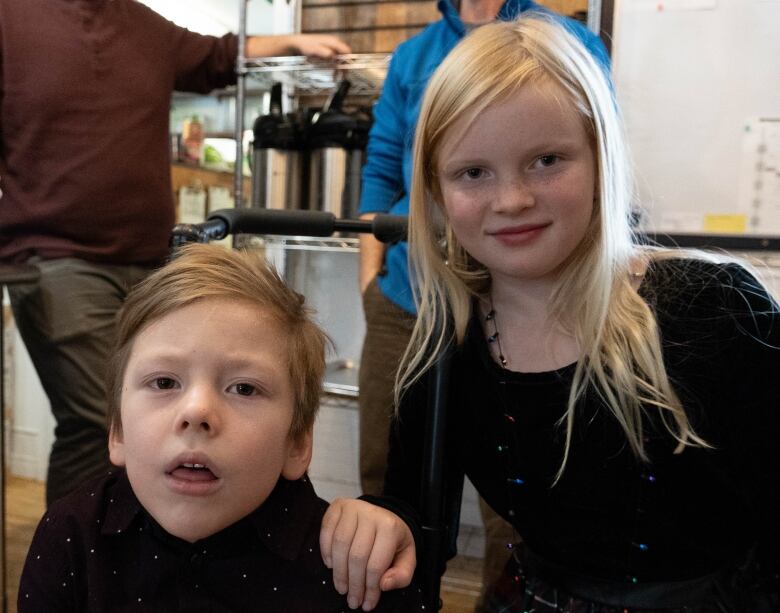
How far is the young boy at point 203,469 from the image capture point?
0.80m

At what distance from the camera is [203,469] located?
2.59 ft

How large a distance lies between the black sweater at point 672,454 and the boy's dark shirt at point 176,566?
0.13m

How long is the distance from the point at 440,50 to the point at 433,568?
1152 mm

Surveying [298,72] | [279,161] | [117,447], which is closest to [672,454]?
[117,447]

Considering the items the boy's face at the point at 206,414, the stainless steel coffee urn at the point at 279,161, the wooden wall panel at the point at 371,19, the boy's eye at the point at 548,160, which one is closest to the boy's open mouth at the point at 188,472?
the boy's face at the point at 206,414

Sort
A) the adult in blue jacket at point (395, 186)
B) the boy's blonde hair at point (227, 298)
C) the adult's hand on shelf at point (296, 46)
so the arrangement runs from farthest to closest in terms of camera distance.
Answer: the adult's hand on shelf at point (296, 46) → the adult in blue jacket at point (395, 186) → the boy's blonde hair at point (227, 298)

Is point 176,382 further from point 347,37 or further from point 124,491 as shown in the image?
point 347,37

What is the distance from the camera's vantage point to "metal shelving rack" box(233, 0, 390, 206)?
90.4 inches

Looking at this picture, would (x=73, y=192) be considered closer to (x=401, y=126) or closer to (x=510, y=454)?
(x=401, y=126)

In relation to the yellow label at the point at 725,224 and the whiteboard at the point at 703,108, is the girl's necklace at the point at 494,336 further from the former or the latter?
the yellow label at the point at 725,224

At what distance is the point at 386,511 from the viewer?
92cm

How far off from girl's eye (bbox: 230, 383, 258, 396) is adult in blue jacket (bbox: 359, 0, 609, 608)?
0.84m

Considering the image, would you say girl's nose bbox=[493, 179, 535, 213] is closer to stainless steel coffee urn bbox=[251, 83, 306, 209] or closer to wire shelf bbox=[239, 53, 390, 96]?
wire shelf bbox=[239, 53, 390, 96]

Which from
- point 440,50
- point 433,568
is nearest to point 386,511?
point 433,568
